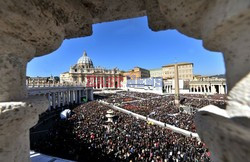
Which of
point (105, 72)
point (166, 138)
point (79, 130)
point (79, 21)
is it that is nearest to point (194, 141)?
point (166, 138)

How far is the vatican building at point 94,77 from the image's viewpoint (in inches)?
3519

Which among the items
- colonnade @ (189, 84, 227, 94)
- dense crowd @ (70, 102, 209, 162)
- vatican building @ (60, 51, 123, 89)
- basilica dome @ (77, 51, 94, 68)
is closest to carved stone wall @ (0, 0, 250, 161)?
dense crowd @ (70, 102, 209, 162)

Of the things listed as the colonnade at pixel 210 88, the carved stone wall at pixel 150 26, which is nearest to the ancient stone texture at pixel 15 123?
the carved stone wall at pixel 150 26

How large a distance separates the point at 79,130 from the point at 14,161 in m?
14.3

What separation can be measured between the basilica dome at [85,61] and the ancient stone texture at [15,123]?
107534 millimetres

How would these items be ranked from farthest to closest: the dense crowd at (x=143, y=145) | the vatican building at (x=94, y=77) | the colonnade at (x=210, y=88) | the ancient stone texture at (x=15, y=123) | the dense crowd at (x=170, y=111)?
the vatican building at (x=94, y=77)
the colonnade at (x=210, y=88)
the dense crowd at (x=170, y=111)
the dense crowd at (x=143, y=145)
the ancient stone texture at (x=15, y=123)

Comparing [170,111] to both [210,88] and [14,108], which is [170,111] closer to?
[14,108]

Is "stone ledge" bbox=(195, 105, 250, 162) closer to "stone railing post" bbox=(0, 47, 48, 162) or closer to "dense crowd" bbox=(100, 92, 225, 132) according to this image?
"stone railing post" bbox=(0, 47, 48, 162)

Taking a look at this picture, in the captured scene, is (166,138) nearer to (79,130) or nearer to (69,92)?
(79,130)

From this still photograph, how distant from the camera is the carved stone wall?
890 mm

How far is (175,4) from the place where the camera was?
3.66ft

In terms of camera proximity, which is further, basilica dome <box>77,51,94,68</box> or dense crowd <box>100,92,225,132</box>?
basilica dome <box>77,51,94,68</box>

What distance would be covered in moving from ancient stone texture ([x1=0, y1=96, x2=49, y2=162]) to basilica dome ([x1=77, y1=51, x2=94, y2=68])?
108 metres

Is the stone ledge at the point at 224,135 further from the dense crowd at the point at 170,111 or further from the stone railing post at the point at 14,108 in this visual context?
the dense crowd at the point at 170,111
